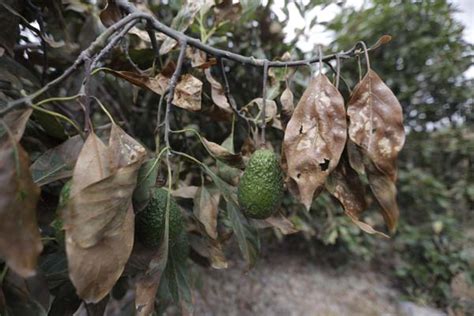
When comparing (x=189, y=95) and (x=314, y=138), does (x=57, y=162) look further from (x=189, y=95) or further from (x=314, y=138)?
(x=314, y=138)

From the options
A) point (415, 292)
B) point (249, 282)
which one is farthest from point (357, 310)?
point (249, 282)

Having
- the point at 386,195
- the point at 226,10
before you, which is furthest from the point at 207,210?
the point at 226,10

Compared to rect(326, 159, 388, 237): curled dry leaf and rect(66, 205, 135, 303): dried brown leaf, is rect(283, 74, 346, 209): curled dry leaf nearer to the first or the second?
A: rect(326, 159, 388, 237): curled dry leaf

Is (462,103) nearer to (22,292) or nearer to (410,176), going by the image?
(410,176)

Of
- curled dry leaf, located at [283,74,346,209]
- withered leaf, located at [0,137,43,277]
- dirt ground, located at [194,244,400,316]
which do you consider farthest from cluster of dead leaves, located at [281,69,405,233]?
dirt ground, located at [194,244,400,316]

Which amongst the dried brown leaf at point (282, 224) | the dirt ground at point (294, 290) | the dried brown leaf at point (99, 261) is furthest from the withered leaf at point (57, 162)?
the dirt ground at point (294, 290)
